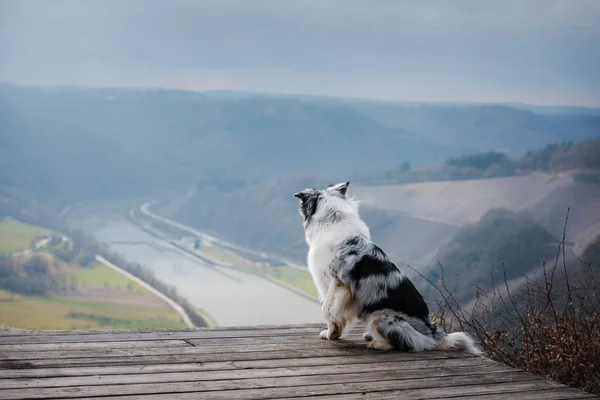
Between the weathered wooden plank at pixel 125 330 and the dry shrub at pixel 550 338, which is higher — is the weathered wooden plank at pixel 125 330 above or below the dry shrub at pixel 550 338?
above

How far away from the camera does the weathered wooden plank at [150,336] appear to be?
3734 millimetres

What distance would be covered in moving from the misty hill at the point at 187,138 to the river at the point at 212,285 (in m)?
2.53

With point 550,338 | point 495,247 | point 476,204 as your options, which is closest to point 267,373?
point 550,338

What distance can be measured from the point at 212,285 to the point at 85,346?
14.0 m

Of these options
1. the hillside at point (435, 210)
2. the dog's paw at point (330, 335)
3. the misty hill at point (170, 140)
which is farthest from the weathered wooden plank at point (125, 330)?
the misty hill at point (170, 140)

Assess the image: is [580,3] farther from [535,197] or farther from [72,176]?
[72,176]

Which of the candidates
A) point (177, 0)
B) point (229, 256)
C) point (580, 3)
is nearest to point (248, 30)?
point (177, 0)

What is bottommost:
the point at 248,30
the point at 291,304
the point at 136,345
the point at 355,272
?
the point at 291,304

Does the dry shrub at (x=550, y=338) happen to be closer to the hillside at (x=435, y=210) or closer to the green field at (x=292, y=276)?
the hillside at (x=435, y=210)

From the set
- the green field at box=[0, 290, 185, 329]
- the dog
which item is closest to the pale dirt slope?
the green field at box=[0, 290, 185, 329]

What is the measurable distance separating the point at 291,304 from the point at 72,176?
1433cm

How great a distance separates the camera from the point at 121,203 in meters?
26.5

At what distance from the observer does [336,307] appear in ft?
13.0

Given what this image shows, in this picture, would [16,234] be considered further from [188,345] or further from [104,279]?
[188,345]
